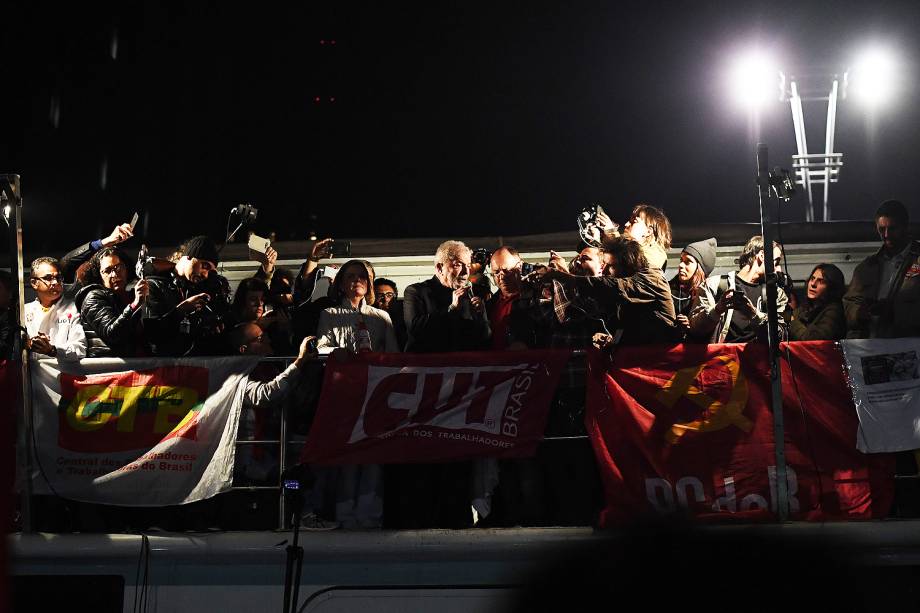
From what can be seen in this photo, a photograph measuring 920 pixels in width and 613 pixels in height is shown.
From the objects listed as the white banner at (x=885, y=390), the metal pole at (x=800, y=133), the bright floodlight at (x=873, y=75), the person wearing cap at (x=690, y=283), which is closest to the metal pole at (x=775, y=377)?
the white banner at (x=885, y=390)

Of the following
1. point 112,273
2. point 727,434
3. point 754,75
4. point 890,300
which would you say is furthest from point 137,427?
point 754,75

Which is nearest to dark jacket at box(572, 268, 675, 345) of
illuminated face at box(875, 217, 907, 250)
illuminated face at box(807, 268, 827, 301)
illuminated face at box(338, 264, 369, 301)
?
illuminated face at box(807, 268, 827, 301)

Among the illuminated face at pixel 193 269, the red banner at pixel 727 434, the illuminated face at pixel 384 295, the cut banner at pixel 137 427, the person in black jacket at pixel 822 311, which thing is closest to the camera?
the red banner at pixel 727 434

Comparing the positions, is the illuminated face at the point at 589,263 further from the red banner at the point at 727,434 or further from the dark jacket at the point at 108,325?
the dark jacket at the point at 108,325

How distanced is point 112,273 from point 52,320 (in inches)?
21.3

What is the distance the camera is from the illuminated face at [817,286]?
7.34 metres

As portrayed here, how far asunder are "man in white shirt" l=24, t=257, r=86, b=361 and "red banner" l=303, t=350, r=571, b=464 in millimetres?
1784

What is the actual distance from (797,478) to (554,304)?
73.5 inches

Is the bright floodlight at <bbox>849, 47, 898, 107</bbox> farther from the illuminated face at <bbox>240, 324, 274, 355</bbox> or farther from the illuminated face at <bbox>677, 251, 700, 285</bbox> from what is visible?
the illuminated face at <bbox>240, 324, 274, 355</bbox>

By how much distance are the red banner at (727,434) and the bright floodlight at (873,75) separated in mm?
8879

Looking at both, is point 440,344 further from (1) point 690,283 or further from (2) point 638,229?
(1) point 690,283

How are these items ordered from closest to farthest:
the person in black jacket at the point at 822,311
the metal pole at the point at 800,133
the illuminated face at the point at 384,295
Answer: the person in black jacket at the point at 822,311 → the illuminated face at the point at 384,295 → the metal pole at the point at 800,133

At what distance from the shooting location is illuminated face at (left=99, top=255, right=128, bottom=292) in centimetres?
784

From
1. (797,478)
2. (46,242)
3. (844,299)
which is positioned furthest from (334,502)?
(46,242)
